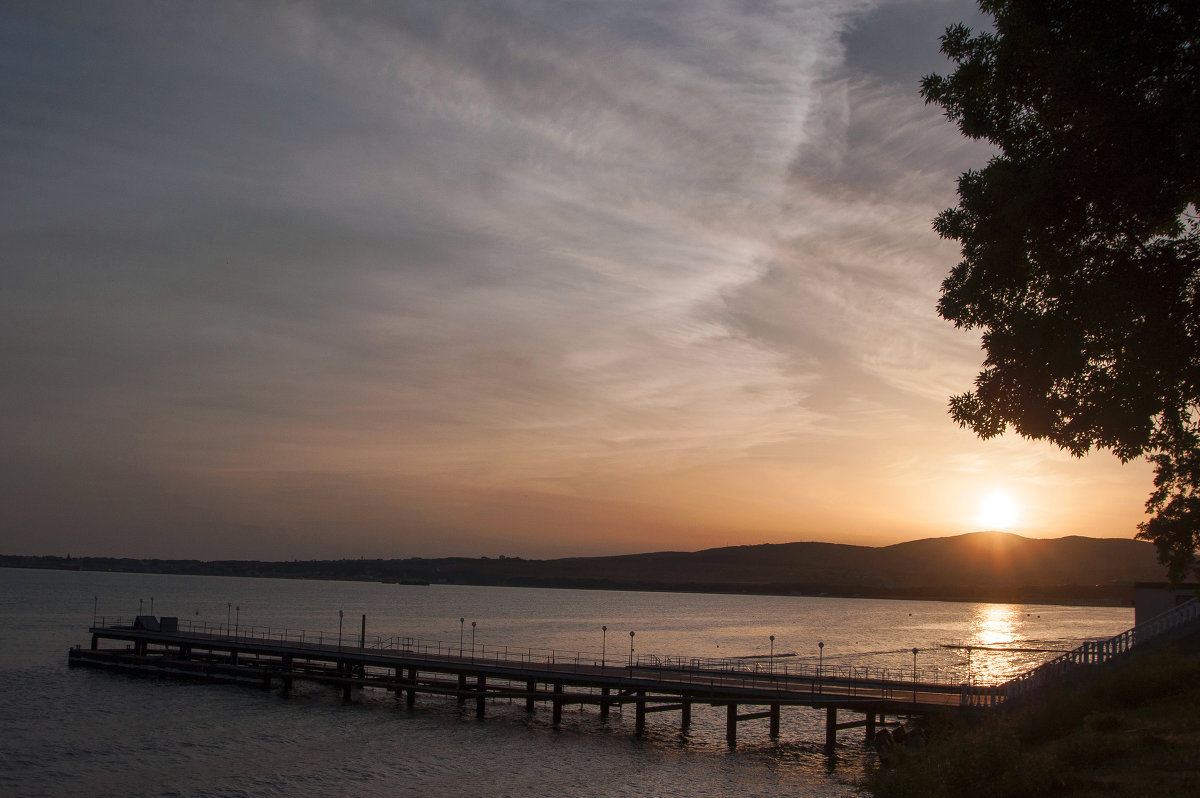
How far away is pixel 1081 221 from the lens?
16734 millimetres

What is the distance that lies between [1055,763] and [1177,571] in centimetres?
1188

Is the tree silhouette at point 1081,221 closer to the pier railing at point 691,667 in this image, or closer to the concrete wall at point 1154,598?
the concrete wall at point 1154,598

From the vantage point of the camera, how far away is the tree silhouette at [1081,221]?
51.5 ft

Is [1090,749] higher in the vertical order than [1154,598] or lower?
lower

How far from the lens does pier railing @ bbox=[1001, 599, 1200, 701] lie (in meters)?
33.3

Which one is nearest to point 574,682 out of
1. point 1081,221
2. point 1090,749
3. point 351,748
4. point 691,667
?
point 691,667

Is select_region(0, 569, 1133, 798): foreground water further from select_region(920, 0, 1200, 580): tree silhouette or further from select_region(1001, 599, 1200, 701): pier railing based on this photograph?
select_region(920, 0, 1200, 580): tree silhouette

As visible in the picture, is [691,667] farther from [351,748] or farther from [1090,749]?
[1090,749]

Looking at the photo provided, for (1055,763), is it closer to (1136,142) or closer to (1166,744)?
(1166,744)

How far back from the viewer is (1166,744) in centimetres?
2147

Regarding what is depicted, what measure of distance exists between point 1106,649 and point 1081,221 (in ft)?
76.3

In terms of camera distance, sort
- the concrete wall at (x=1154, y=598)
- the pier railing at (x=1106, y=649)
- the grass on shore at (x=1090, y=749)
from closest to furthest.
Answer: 1. the grass on shore at (x=1090, y=749)
2. the pier railing at (x=1106, y=649)
3. the concrete wall at (x=1154, y=598)

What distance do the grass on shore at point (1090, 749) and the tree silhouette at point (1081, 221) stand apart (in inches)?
280

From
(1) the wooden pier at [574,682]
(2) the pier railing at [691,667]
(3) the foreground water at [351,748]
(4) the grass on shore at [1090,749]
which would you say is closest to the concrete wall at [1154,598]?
(1) the wooden pier at [574,682]
